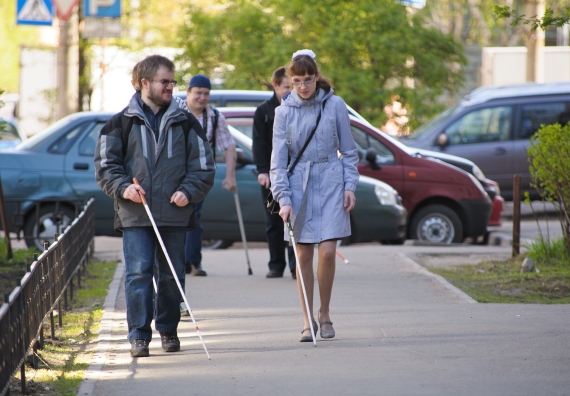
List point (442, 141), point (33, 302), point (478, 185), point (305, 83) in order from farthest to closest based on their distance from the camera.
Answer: point (442, 141) → point (478, 185) → point (305, 83) → point (33, 302)

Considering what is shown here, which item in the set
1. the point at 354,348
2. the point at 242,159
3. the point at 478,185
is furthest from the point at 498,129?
the point at 354,348

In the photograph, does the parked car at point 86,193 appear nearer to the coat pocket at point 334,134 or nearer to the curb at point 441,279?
the curb at point 441,279

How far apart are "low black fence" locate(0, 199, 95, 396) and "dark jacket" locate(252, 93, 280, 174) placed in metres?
1.76

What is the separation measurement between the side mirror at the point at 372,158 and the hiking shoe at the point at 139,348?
6.97 m

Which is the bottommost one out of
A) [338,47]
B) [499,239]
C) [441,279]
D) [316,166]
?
[499,239]

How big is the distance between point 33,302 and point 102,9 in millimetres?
10341

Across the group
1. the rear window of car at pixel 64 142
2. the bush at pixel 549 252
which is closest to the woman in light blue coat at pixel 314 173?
the bush at pixel 549 252

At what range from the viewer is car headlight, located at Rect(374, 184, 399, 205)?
12125 millimetres

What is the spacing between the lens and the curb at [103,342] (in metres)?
5.54

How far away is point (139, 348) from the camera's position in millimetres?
6277

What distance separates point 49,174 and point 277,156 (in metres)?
5.99

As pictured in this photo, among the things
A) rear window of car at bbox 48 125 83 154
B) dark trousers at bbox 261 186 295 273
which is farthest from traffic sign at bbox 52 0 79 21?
dark trousers at bbox 261 186 295 273

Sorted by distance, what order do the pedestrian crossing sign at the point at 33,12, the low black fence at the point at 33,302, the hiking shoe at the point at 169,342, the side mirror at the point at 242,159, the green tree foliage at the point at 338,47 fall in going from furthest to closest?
1. the green tree foliage at the point at 338,47
2. the pedestrian crossing sign at the point at 33,12
3. the side mirror at the point at 242,159
4. the hiking shoe at the point at 169,342
5. the low black fence at the point at 33,302

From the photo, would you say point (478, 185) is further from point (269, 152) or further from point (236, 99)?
point (269, 152)
